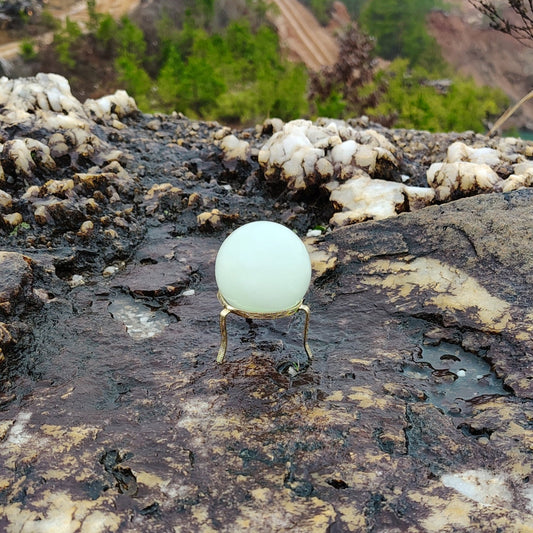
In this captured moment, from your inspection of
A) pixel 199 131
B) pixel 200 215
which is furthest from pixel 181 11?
pixel 200 215

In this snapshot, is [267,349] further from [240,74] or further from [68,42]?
[68,42]

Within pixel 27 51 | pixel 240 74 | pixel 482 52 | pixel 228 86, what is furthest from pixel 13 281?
pixel 482 52

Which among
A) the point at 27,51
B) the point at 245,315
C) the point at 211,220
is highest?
the point at 245,315

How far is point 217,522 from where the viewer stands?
1.95m

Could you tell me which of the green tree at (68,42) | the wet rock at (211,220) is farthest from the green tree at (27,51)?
the wet rock at (211,220)

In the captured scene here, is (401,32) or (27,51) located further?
(401,32)

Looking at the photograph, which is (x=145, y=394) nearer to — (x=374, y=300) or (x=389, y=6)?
(x=374, y=300)

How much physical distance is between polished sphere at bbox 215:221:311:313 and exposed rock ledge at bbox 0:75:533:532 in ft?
1.49

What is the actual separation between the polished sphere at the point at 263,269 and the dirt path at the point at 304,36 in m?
29.2

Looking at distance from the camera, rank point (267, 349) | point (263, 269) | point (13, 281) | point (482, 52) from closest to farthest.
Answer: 1. point (263, 269)
2. point (267, 349)
3. point (13, 281)
4. point (482, 52)

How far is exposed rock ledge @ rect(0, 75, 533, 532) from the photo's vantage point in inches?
81.3

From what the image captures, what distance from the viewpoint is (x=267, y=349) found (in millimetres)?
3031

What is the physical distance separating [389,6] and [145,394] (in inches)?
1444

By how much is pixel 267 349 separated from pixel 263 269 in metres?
0.69
